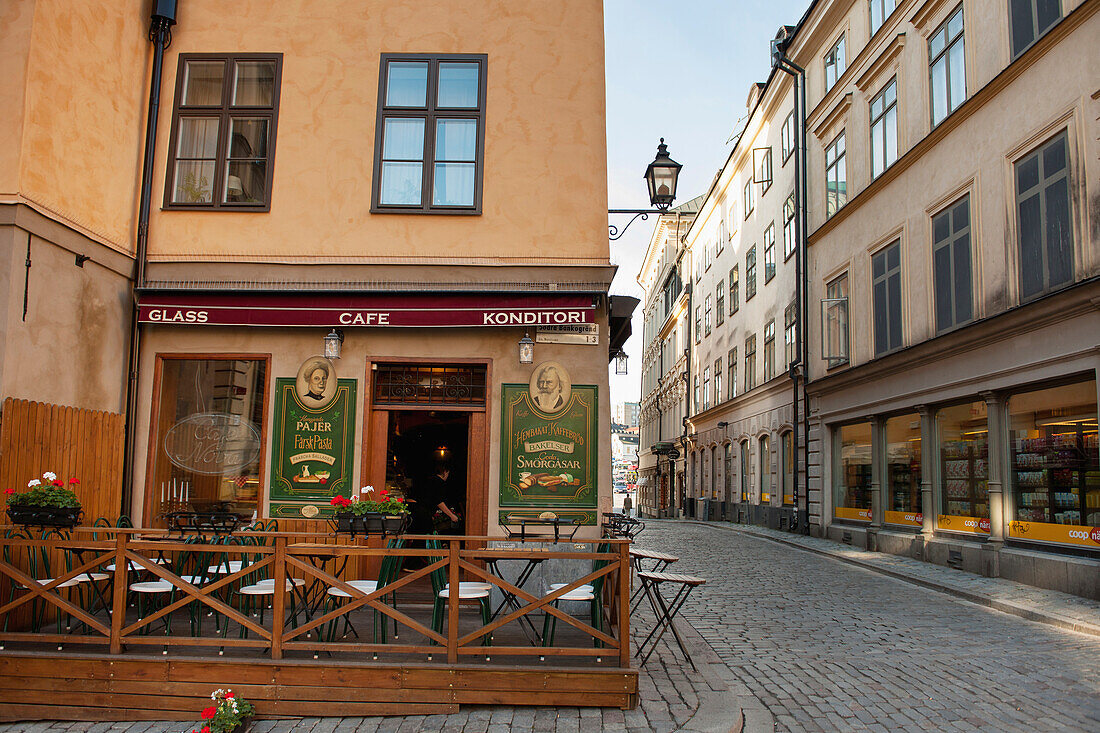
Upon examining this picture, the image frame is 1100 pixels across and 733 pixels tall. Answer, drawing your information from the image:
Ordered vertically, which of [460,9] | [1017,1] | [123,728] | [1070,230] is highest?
[1017,1]

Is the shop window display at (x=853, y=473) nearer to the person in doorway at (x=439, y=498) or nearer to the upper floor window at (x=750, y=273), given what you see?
the upper floor window at (x=750, y=273)

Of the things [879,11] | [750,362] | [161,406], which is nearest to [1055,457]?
[879,11]

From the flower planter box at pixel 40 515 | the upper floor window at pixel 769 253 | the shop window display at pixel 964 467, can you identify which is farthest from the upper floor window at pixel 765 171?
the flower planter box at pixel 40 515

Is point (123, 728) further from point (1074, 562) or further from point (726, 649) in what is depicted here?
point (1074, 562)

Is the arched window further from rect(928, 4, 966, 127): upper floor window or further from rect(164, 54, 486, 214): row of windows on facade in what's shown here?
rect(164, 54, 486, 214): row of windows on facade

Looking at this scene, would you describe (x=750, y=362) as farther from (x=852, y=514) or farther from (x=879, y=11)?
(x=879, y=11)

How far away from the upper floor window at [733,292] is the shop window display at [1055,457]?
20.2 m

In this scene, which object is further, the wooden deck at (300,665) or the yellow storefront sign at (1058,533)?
the yellow storefront sign at (1058,533)

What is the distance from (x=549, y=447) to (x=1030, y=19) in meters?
10.1

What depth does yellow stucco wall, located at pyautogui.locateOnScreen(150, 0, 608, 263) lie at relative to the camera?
9734 mm

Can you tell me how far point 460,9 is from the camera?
10.2 meters

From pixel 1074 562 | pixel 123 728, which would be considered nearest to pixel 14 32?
pixel 123 728

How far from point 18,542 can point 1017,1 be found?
1485 cm

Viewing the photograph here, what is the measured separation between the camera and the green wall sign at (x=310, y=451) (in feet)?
30.6
